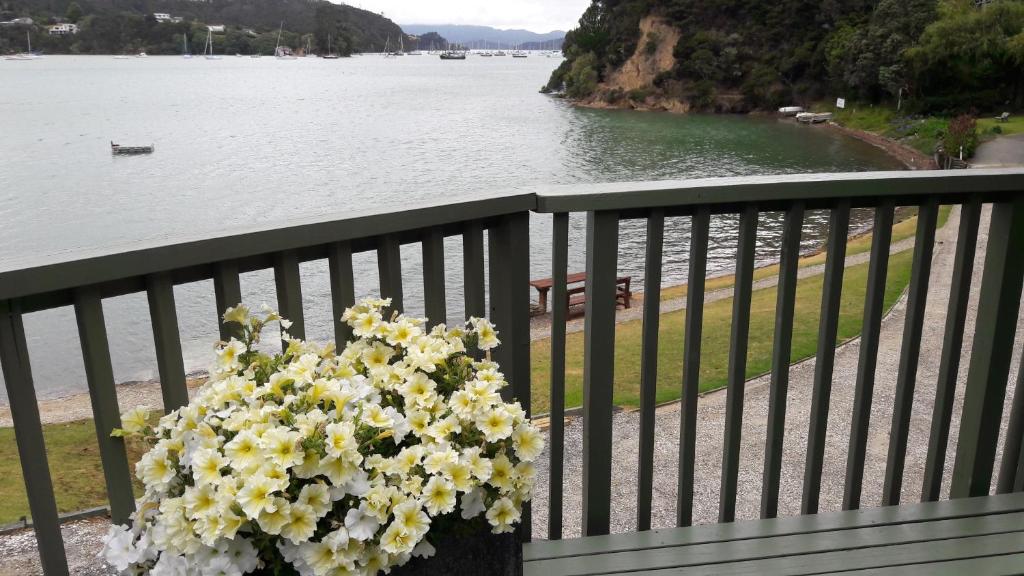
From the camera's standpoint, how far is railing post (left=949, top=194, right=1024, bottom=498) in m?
2.29

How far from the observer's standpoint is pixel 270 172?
115 ft

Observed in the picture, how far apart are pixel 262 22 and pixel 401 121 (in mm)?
99526

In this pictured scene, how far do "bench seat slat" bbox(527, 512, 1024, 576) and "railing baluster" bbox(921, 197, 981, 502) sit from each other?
166 mm

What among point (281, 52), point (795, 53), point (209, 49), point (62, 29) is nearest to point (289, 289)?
point (795, 53)

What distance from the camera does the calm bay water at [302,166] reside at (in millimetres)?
17031

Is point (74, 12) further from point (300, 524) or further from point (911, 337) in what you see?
point (300, 524)

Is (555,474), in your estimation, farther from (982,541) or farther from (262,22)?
(262,22)

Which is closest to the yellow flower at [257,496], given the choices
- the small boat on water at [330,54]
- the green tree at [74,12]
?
the green tree at [74,12]

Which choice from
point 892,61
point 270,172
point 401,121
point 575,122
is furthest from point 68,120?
point 892,61

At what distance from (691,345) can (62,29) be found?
132 m

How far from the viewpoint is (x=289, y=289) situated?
179 centimetres

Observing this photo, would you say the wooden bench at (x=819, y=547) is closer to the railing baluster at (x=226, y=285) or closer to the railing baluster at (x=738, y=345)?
the railing baluster at (x=738, y=345)

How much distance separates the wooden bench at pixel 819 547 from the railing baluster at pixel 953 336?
0.15m

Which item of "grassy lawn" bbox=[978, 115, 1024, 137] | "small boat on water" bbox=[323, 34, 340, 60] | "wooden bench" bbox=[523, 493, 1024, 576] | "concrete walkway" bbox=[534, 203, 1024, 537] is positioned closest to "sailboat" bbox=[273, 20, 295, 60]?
"small boat on water" bbox=[323, 34, 340, 60]
